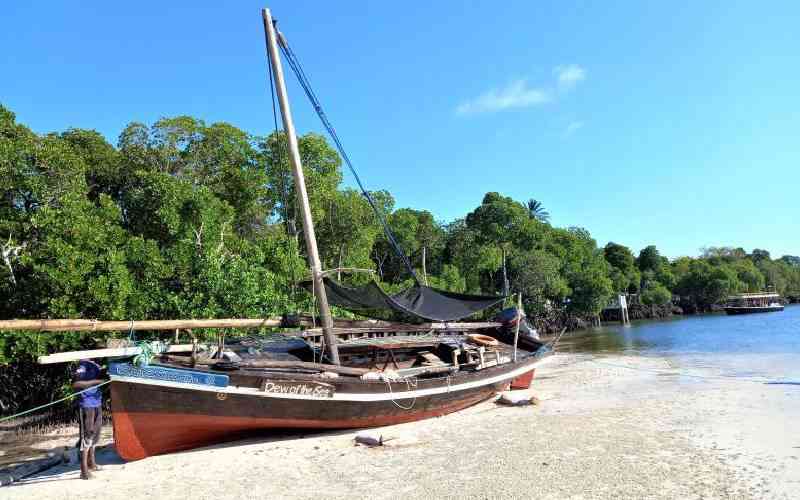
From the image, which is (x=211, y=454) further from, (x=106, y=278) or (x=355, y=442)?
(x=106, y=278)

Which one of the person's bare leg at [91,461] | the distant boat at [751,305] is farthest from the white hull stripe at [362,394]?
the distant boat at [751,305]

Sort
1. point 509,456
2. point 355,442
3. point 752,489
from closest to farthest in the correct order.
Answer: point 752,489 < point 509,456 < point 355,442

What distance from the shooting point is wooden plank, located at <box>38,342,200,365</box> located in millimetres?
6953

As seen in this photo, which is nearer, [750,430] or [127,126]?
[750,430]

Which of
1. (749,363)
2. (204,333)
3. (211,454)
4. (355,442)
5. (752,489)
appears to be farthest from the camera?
(749,363)

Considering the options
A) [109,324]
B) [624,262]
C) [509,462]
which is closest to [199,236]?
[109,324]

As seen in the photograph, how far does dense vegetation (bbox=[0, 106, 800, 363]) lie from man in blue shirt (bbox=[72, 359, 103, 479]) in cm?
444

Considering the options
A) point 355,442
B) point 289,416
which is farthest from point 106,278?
point 355,442

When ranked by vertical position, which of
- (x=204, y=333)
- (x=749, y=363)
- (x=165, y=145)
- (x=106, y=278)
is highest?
(x=165, y=145)

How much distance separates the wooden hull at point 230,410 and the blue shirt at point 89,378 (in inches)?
11.7

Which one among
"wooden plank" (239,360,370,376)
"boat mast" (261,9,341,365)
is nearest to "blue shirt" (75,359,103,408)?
"wooden plank" (239,360,370,376)

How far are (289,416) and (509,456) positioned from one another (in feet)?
12.7

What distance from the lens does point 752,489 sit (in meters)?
6.43

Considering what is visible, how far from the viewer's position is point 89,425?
Result: 7.57 meters
